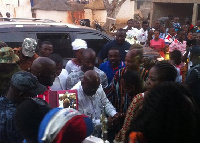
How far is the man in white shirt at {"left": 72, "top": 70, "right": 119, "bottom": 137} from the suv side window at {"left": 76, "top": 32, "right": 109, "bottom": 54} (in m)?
2.54

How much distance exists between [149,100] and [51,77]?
5.63 ft

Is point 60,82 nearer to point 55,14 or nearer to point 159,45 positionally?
point 159,45

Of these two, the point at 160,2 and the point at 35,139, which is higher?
the point at 160,2

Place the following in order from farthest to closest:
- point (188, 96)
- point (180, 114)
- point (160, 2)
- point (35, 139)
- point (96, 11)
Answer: point (96, 11), point (160, 2), point (35, 139), point (188, 96), point (180, 114)

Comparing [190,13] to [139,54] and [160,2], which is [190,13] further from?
[139,54]

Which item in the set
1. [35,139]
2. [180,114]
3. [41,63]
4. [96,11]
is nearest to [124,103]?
[41,63]

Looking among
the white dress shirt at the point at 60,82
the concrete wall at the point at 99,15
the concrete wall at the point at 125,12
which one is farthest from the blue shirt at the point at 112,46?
the concrete wall at the point at 125,12

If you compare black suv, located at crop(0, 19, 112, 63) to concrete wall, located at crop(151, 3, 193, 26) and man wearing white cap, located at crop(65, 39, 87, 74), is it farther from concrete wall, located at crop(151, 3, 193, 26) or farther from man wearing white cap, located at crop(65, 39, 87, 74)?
concrete wall, located at crop(151, 3, 193, 26)

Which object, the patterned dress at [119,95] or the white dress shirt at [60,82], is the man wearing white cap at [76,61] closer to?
the white dress shirt at [60,82]

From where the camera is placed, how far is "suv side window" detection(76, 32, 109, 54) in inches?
238

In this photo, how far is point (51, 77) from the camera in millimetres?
3141

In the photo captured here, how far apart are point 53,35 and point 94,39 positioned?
35.0 inches

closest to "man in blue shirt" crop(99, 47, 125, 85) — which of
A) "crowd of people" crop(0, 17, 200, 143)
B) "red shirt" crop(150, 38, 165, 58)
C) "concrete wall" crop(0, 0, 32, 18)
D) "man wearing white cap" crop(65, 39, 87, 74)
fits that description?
"crowd of people" crop(0, 17, 200, 143)

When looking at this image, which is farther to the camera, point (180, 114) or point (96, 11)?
point (96, 11)
